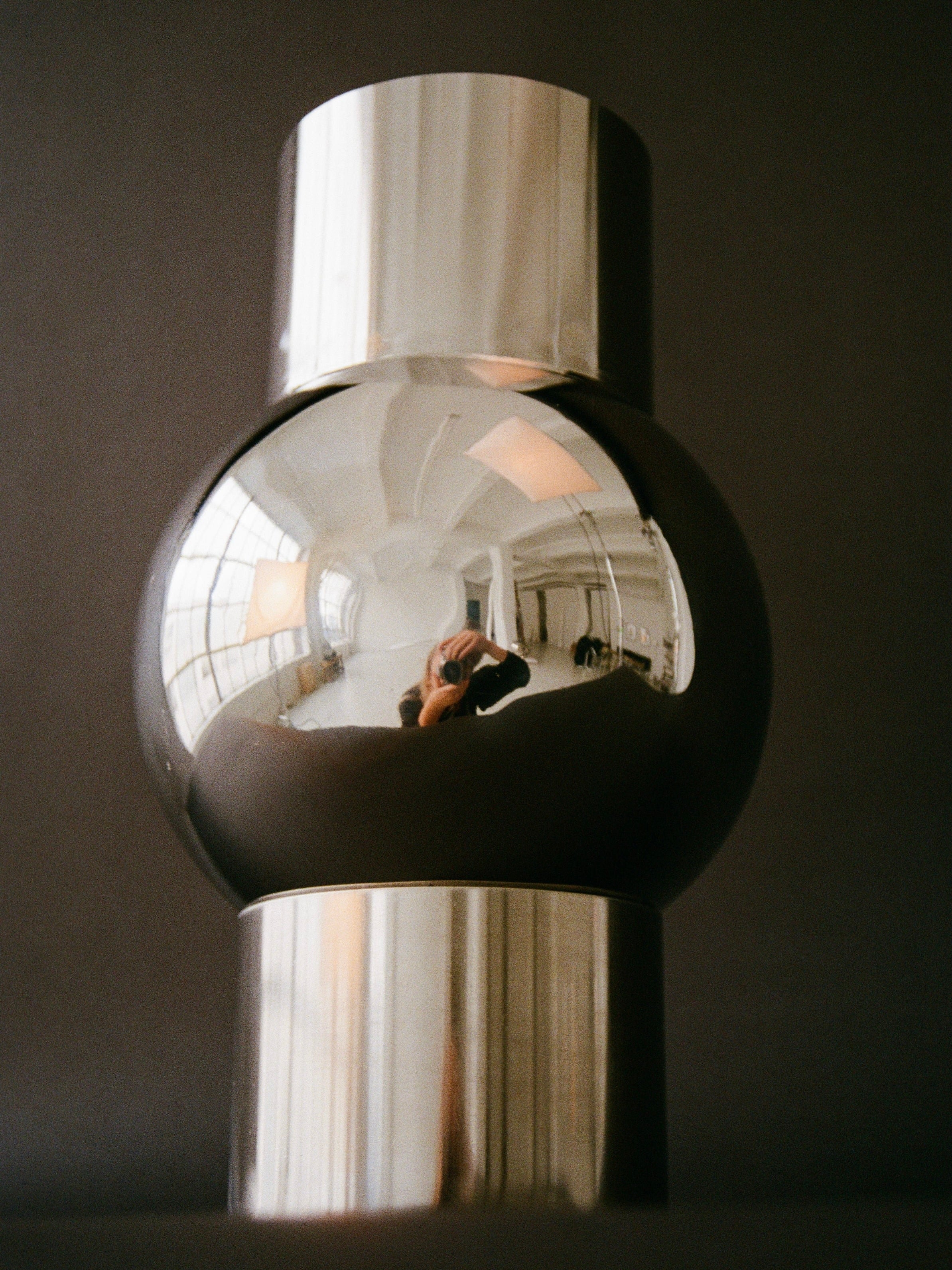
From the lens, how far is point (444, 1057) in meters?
0.46

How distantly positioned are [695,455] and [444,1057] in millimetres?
468

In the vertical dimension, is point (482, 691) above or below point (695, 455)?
below

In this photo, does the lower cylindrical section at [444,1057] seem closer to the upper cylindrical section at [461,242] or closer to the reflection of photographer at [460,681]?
the reflection of photographer at [460,681]

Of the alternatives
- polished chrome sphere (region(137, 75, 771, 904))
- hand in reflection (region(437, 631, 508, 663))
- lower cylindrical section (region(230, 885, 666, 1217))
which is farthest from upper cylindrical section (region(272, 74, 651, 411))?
lower cylindrical section (region(230, 885, 666, 1217))

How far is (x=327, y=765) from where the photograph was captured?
0.48 m

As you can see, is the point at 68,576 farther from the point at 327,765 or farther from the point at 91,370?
the point at 327,765

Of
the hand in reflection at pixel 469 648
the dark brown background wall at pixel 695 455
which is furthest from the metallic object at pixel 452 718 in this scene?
the dark brown background wall at pixel 695 455

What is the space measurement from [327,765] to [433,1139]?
0.44 feet

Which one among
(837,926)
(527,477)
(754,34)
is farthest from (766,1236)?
(754,34)

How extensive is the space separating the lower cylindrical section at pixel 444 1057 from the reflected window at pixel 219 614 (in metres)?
0.09

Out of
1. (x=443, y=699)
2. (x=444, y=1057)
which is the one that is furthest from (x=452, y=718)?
(x=444, y=1057)

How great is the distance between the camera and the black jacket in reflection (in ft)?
1.54

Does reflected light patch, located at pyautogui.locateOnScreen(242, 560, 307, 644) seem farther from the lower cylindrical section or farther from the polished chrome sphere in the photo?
the lower cylindrical section

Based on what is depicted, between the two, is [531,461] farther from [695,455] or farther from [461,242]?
[695,455]
